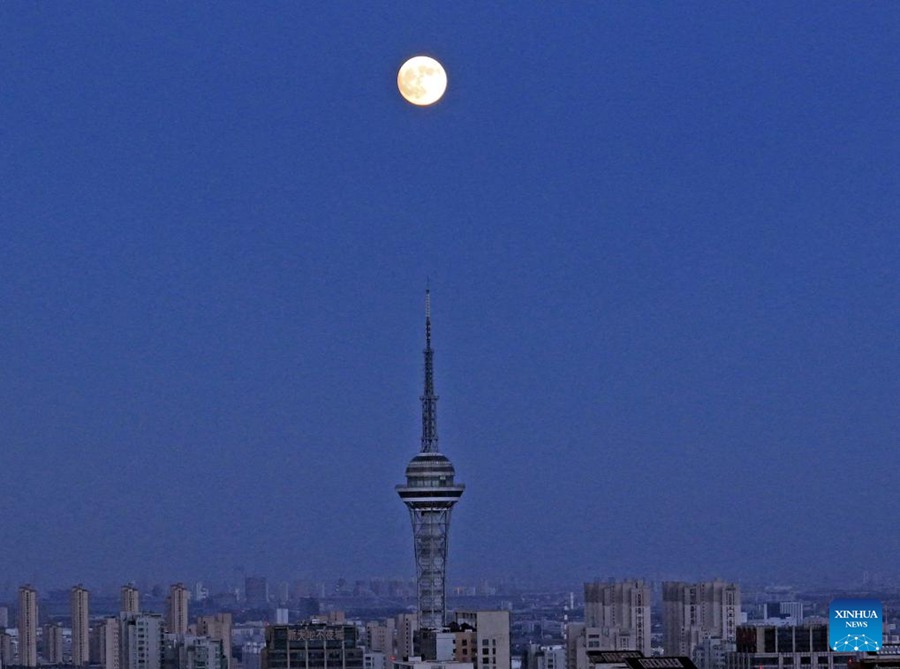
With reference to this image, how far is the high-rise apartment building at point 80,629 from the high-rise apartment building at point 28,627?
10.8ft

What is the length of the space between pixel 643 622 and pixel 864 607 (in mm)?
93933

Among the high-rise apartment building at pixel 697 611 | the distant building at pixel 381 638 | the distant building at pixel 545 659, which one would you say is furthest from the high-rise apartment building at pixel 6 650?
the distant building at pixel 545 659

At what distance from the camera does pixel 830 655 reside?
85.1m

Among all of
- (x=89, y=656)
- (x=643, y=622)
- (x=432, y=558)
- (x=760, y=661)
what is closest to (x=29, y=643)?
(x=89, y=656)

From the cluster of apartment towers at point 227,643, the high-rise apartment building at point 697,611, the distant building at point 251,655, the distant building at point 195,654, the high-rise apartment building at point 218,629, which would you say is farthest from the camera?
the high-rise apartment building at point 218,629

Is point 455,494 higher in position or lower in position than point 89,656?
higher

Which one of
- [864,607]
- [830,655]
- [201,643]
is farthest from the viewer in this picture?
[201,643]

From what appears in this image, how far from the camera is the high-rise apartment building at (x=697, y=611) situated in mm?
124750

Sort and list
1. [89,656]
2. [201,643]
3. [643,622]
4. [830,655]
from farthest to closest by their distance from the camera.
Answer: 1. [89,656]
2. [643,622]
3. [201,643]
4. [830,655]

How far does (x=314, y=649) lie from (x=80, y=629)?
44.5 m

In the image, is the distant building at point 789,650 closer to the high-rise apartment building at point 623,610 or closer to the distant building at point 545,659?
the distant building at point 545,659

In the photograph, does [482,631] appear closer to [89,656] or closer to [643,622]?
[643,622]

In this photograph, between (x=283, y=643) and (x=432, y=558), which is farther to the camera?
(x=432, y=558)

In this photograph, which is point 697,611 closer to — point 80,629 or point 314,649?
point 314,649
